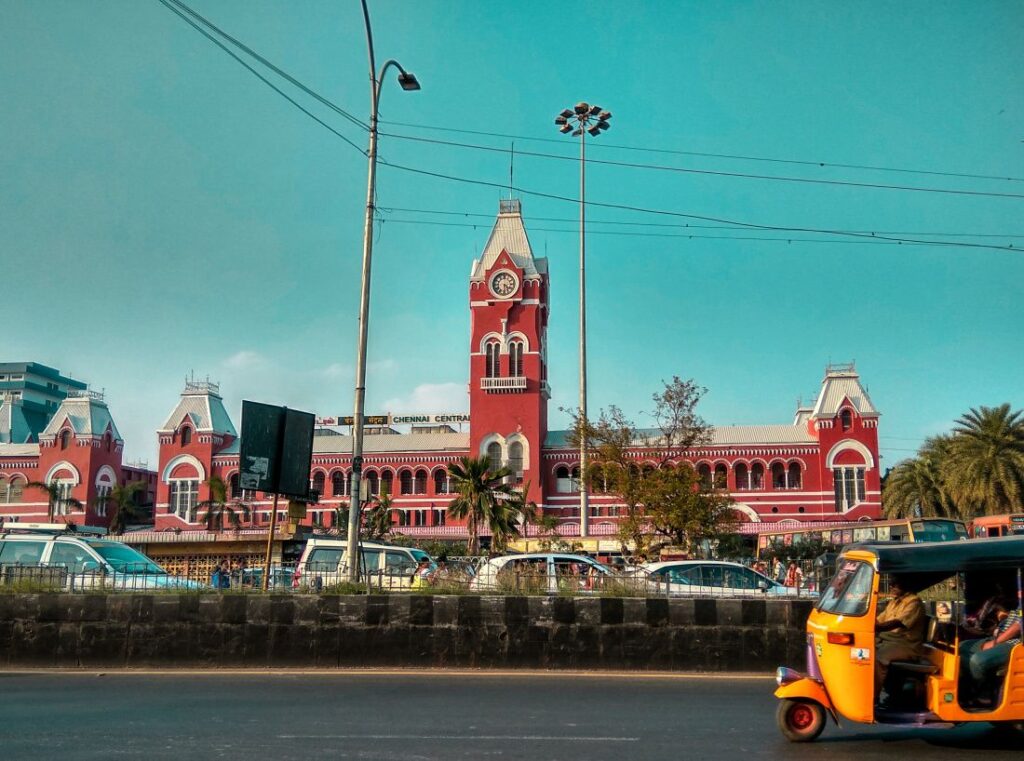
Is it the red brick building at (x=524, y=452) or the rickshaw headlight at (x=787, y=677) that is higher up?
the red brick building at (x=524, y=452)

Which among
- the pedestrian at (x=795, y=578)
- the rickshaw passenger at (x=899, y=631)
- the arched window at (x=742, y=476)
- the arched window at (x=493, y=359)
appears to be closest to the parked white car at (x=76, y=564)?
the pedestrian at (x=795, y=578)

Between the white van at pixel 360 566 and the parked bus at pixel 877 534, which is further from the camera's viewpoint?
the parked bus at pixel 877 534

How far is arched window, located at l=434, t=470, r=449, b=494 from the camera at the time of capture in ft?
204

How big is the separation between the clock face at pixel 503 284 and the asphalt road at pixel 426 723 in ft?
158

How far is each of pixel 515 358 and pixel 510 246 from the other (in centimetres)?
740

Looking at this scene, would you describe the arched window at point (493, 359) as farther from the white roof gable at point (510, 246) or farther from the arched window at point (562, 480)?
the arched window at point (562, 480)

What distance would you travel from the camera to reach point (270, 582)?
14844mm

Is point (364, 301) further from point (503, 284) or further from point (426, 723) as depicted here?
point (503, 284)

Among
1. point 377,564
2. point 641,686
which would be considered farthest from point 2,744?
point 377,564

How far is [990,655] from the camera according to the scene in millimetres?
8047

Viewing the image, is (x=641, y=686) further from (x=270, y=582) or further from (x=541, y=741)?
(x=270, y=582)

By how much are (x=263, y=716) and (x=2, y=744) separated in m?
2.31

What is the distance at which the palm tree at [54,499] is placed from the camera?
6681cm

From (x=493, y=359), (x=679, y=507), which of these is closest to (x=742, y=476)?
(x=493, y=359)
